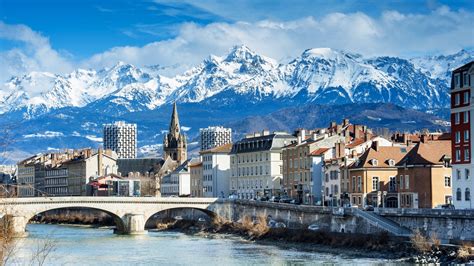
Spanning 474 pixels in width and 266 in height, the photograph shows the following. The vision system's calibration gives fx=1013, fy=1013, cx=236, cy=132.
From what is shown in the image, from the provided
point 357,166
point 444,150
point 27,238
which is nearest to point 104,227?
point 27,238

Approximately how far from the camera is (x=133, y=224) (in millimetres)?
116625

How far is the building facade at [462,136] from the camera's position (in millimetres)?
81500

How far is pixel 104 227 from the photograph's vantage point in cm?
13825

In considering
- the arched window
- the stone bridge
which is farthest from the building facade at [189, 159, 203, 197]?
the arched window

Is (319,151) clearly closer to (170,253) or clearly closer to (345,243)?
(345,243)

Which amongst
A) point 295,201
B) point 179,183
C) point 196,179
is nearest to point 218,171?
point 196,179

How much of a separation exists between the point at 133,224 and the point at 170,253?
33.4 meters

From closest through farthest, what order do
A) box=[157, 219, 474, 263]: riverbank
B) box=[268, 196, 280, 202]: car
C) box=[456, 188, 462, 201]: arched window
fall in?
box=[157, 219, 474, 263]: riverbank → box=[456, 188, 462, 201]: arched window → box=[268, 196, 280, 202]: car

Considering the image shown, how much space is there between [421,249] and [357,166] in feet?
98.5

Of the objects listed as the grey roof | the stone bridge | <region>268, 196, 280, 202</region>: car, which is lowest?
the stone bridge

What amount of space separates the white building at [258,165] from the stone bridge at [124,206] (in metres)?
13.6

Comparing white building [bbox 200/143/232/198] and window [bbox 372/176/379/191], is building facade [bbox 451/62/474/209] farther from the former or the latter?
white building [bbox 200/143/232/198]

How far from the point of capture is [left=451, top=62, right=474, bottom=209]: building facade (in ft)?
267

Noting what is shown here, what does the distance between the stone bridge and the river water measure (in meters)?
7.06
